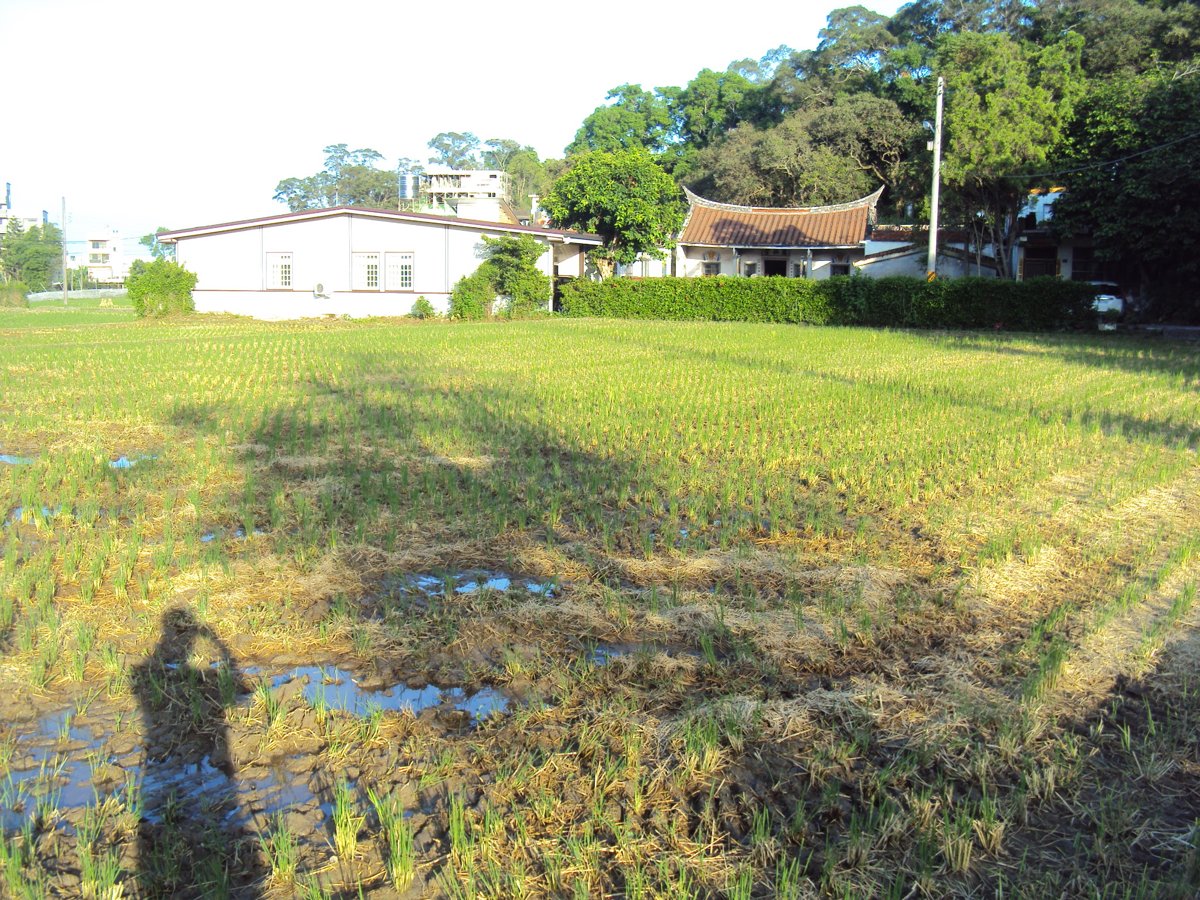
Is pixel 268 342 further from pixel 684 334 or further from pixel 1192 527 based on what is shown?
pixel 1192 527

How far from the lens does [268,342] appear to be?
72.1ft

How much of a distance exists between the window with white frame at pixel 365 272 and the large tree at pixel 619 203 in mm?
8193

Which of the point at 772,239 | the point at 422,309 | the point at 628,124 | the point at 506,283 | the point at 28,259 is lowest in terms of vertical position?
the point at 422,309

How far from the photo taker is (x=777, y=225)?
42.4m

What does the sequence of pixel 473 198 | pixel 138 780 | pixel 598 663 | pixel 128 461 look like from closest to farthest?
pixel 138 780
pixel 598 663
pixel 128 461
pixel 473 198

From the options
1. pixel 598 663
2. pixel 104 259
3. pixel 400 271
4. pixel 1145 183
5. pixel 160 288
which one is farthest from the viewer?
pixel 104 259

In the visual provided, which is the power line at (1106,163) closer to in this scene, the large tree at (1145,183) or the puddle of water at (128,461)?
the large tree at (1145,183)

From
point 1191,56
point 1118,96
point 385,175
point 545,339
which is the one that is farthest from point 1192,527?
point 385,175

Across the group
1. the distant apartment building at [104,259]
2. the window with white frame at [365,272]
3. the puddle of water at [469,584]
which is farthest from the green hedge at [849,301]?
the distant apartment building at [104,259]

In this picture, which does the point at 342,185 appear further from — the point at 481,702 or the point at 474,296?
the point at 481,702

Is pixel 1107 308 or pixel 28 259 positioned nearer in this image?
pixel 1107 308

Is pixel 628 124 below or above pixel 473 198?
above

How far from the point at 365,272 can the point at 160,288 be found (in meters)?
6.44

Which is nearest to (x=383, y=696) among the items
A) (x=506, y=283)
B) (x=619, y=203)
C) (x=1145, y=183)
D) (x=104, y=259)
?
(x=1145, y=183)
